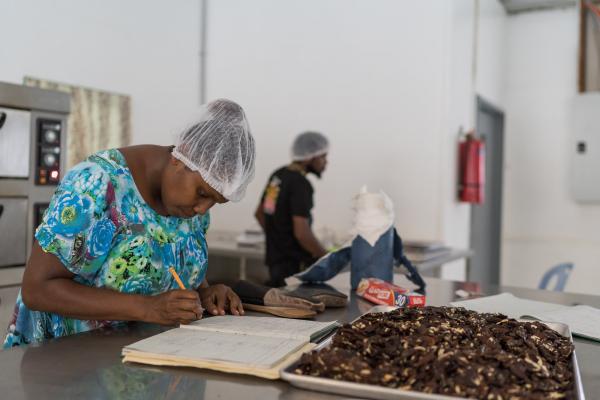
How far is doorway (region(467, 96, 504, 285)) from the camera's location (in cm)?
549

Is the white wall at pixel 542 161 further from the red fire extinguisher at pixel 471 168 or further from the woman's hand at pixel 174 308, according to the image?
the woman's hand at pixel 174 308

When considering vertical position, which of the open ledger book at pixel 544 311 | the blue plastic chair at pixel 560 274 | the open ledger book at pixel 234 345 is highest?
the open ledger book at pixel 234 345

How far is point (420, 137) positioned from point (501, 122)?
186 centimetres

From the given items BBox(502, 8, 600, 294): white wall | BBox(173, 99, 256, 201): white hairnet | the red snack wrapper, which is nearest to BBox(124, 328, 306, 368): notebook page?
BBox(173, 99, 256, 201): white hairnet

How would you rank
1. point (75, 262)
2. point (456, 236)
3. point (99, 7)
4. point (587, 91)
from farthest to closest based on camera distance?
point (587, 91) < point (456, 236) < point (99, 7) < point (75, 262)

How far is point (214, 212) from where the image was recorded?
16.3 ft

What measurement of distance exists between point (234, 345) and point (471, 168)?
3.40 meters

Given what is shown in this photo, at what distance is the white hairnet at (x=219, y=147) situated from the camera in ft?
5.21

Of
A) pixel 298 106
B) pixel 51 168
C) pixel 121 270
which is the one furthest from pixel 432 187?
pixel 121 270

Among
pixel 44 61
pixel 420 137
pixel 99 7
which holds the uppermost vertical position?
pixel 99 7

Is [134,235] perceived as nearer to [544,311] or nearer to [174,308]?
[174,308]

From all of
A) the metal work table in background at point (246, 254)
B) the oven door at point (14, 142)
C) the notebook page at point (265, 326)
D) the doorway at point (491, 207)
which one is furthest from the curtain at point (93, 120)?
the doorway at point (491, 207)

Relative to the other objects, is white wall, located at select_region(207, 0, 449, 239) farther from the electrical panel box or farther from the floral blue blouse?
the floral blue blouse

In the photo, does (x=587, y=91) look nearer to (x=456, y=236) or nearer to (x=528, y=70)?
(x=528, y=70)
